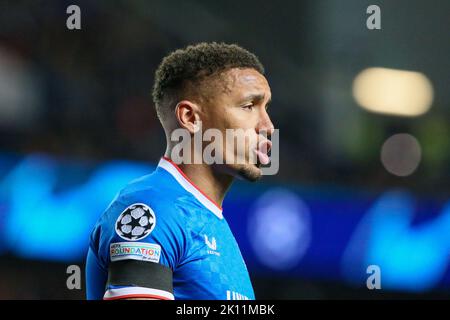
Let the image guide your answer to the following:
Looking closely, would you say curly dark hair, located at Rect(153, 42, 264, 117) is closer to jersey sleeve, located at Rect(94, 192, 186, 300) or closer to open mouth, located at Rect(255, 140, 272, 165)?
open mouth, located at Rect(255, 140, 272, 165)

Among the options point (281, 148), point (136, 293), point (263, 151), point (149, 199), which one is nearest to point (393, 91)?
point (281, 148)

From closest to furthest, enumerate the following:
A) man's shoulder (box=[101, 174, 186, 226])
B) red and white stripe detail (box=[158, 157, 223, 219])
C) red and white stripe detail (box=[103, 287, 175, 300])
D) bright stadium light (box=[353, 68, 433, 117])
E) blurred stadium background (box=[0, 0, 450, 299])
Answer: red and white stripe detail (box=[103, 287, 175, 300]) → man's shoulder (box=[101, 174, 186, 226]) → red and white stripe detail (box=[158, 157, 223, 219]) → blurred stadium background (box=[0, 0, 450, 299]) → bright stadium light (box=[353, 68, 433, 117])

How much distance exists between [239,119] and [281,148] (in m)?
6.08

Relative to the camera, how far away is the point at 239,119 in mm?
3828

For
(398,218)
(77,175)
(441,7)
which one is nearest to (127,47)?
(77,175)

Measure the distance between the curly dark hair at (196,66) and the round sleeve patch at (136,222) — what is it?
28.3 inches

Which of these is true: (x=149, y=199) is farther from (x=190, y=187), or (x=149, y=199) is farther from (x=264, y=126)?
(x=264, y=126)

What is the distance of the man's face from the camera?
12.6 ft

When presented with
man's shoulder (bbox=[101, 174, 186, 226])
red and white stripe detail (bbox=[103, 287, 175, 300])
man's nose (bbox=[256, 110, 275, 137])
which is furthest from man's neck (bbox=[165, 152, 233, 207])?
red and white stripe detail (bbox=[103, 287, 175, 300])

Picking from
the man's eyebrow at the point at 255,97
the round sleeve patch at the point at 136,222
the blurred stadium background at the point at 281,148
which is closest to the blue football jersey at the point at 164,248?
the round sleeve patch at the point at 136,222

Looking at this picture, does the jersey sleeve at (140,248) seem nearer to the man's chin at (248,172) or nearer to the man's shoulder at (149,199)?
the man's shoulder at (149,199)

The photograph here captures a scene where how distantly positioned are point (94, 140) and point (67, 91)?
67 centimetres

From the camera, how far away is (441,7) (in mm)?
11781

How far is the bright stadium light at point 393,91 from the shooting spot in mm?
10961
